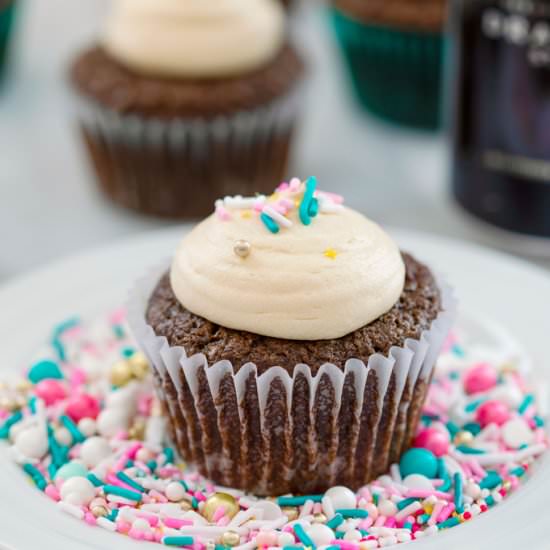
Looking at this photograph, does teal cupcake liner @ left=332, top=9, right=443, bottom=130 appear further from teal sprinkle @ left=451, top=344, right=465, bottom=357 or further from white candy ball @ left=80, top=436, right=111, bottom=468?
white candy ball @ left=80, top=436, right=111, bottom=468

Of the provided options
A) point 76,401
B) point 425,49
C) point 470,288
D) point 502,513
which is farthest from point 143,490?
point 425,49

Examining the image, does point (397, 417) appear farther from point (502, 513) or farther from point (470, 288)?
point (470, 288)

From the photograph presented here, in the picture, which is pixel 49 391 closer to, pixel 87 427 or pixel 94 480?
Result: pixel 87 427

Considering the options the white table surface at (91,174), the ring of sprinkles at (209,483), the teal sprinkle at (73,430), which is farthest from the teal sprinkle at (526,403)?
the white table surface at (91,174)

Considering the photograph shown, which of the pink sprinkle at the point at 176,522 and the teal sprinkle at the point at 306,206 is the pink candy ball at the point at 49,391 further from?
the teal sprinkle at the point at 306,206

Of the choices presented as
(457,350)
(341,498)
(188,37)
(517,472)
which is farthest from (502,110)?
(341,498)

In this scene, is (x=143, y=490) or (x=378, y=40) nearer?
(x=143, y=490)
